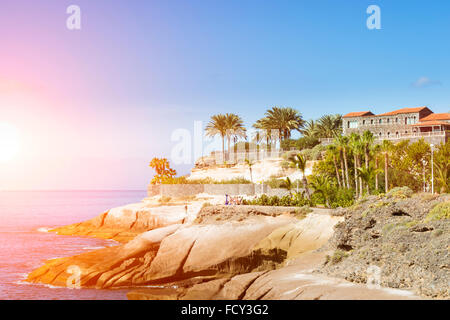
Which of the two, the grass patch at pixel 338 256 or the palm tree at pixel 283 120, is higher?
the palm tree at pixel 283 120

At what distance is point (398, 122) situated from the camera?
82562mm

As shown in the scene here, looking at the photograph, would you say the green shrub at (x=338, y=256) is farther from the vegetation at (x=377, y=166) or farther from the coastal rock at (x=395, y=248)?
the vegetation at (x=377, y=166)

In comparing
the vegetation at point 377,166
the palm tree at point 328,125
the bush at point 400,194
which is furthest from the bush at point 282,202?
the palm tree at point 328,125

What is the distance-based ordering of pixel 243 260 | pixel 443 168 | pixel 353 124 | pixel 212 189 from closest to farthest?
pixel 243 260 < pixel 443 168 < pixel 212 189 < pixel 353 124

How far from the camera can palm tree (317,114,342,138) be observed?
9162 centimetres

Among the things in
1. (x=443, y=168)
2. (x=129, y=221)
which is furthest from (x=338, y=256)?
(x=443, y=168)

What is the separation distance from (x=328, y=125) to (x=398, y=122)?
47.7 ft

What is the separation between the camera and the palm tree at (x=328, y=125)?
301 ft

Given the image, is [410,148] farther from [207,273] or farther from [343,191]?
[207,273]

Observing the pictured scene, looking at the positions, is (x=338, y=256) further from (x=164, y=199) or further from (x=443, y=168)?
(x=443, y=168)

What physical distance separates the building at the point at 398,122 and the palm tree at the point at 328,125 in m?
4.18

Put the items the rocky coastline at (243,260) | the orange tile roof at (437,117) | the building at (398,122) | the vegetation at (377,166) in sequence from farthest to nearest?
the orange tile roof at (437,117)
the building at (398,122)
the vegetation at (377,166)
the rocky coastline at (243,260)

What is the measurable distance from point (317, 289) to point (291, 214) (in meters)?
15.9

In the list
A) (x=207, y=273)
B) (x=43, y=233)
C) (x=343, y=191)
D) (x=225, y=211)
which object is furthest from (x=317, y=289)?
(x=43, y=233)
